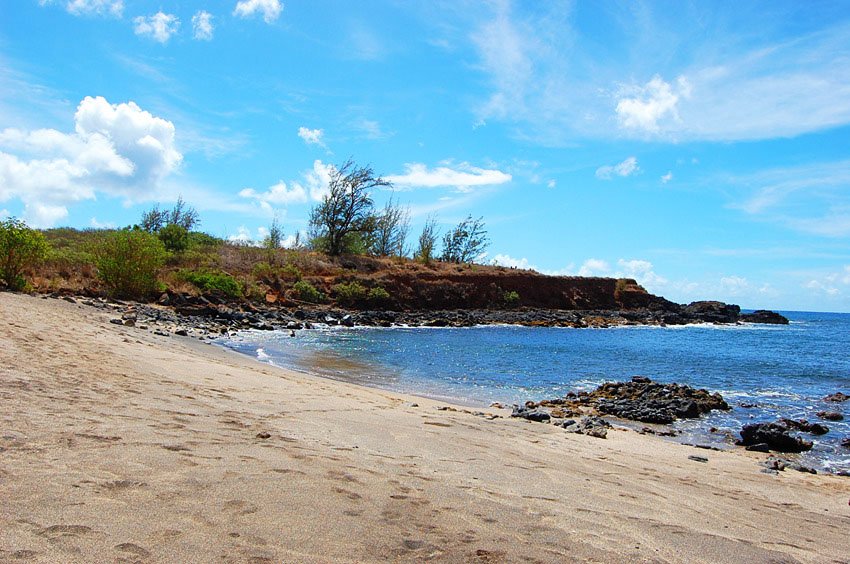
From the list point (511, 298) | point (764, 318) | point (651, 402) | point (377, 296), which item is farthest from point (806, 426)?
point (764, 318)

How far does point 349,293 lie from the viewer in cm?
4544

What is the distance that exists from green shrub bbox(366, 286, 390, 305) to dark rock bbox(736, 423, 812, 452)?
38.3 meters

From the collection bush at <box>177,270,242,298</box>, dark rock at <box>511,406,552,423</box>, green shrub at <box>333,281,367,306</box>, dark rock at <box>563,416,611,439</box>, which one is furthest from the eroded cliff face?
dark rock at <box>563,416,611,439</box>

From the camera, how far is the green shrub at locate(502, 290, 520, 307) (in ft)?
187

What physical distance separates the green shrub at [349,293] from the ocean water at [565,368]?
1250cm

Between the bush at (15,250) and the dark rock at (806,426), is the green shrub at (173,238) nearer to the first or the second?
the bush at (15,250)

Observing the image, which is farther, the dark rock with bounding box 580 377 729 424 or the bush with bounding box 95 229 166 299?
the bush with bounding box 95 229 166 299

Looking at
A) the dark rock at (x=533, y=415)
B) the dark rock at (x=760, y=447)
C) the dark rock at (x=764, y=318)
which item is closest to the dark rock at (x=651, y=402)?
the dark rock at (x=760, y=447)

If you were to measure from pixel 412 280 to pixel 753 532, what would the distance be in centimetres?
4737

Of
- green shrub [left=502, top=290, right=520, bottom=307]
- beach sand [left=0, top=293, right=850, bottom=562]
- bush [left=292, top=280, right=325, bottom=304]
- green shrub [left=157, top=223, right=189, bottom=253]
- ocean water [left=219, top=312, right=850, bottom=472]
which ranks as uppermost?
green shrub [left=157, top=223, right=189, bottom=253]

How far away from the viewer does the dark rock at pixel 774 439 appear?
1000 cm

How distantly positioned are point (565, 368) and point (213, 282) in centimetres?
2513

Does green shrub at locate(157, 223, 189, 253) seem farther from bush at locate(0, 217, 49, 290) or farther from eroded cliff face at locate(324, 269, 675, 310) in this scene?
bush at locate(0, 217, 49, 290)

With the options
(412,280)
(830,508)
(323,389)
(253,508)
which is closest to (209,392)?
(323,389)
